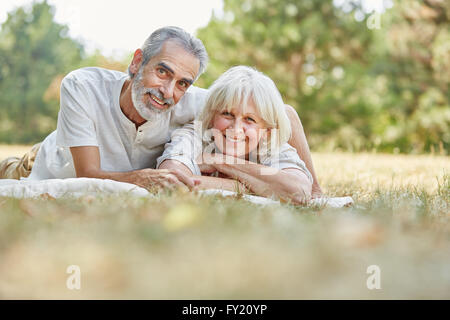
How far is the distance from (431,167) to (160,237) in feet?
15.8

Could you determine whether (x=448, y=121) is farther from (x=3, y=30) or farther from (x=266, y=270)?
(x=3, y=30)

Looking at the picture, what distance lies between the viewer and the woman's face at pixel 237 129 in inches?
131

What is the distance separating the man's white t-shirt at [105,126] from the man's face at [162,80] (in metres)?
0.16

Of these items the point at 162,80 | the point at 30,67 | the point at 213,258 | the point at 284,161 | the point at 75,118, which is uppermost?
the point at 30,67

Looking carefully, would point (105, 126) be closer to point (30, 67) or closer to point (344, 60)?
point (344, 60)

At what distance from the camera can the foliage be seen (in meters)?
16.3

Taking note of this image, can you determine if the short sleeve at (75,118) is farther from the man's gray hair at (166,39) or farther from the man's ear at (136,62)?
the man's gray hair at (166,39)

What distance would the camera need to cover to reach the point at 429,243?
1618mm

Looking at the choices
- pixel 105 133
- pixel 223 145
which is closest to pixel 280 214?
pixel 223 145

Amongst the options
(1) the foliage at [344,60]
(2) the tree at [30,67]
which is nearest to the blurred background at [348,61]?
(1) the foliage at [344,60]

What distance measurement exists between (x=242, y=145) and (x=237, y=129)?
166mm

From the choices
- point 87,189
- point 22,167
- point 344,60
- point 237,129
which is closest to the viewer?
point 87,189

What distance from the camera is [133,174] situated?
321 cm

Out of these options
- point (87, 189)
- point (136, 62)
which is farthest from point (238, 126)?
point (87, 189)
